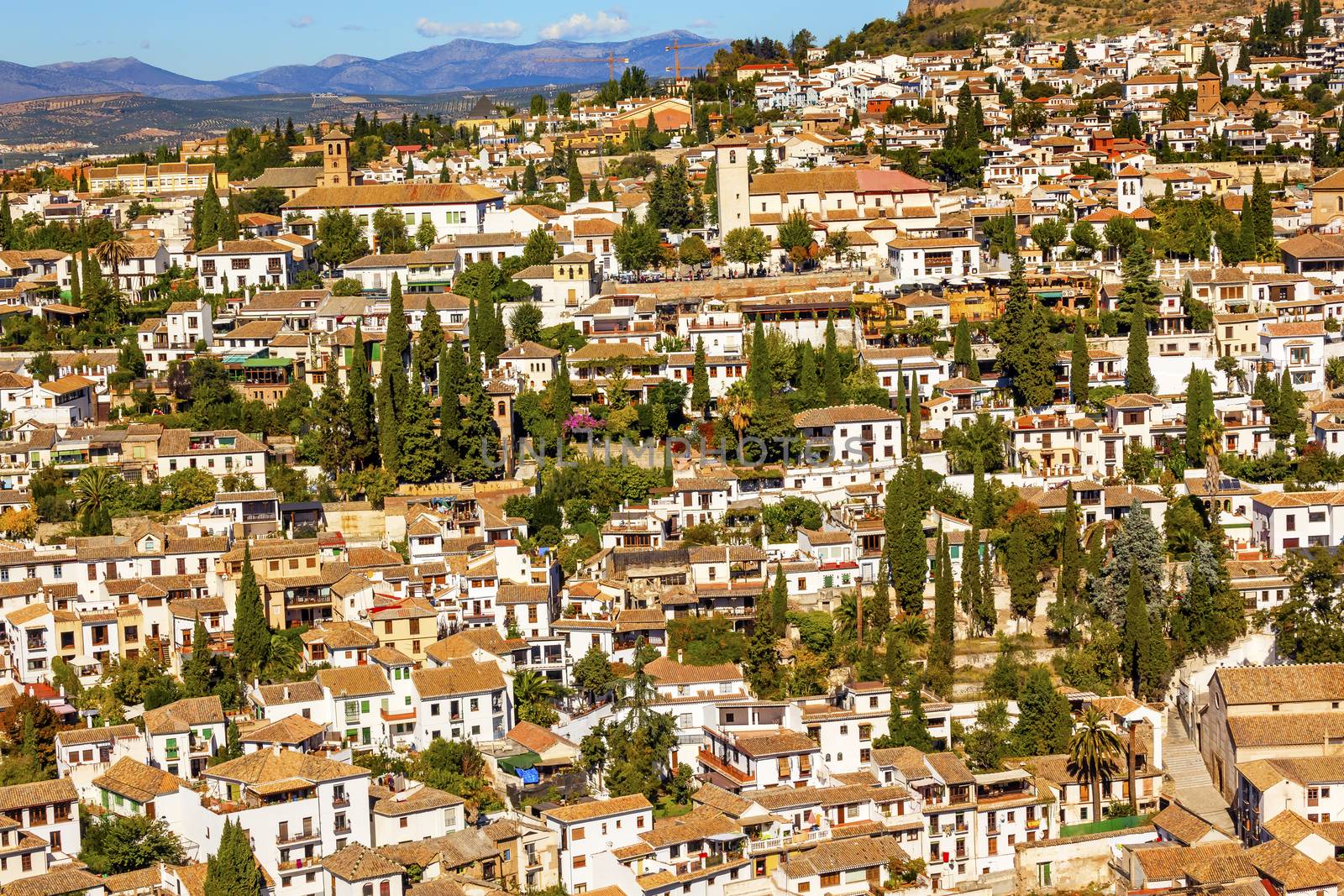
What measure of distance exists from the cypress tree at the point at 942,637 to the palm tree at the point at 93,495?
14.8 m

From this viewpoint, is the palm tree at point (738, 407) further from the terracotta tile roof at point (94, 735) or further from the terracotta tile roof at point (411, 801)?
the terracotta tile roof at point (94, 735)

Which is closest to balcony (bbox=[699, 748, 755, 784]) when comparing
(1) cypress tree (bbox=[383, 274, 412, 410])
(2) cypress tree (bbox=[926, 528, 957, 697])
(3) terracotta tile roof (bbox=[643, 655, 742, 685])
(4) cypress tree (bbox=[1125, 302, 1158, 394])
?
(3) terracotta tile roof (bbox=[643, 655, 742, 685])

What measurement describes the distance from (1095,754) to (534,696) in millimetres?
8840

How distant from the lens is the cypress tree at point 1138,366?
133 ft

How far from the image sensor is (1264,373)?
40.8m

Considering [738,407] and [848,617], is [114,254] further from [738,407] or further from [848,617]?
[848,617]

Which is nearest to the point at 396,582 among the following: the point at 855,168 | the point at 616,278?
the point at 616,278

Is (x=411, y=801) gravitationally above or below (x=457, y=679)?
below

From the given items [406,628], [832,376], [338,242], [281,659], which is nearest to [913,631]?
[832,376]

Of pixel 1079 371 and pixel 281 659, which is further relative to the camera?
pixel 1079 371

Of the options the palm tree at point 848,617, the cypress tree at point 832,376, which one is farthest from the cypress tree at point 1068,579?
the cypress tree at point 832,376

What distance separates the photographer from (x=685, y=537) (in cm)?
3650

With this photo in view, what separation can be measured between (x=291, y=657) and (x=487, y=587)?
11.4 feet

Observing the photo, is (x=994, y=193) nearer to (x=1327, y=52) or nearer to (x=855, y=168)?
(x=855, y=168)
